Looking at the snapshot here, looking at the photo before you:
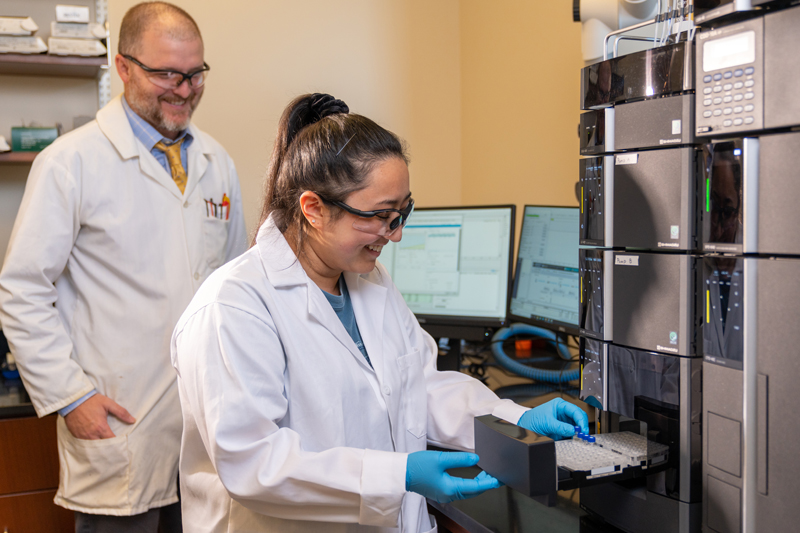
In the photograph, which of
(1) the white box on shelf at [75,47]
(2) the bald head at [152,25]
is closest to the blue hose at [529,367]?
(2) the bald head at [152,25]

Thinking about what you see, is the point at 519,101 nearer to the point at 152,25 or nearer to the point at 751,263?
the point at 152,25

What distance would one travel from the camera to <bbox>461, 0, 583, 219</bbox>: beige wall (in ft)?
7.12

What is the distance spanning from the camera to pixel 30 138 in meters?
2.06

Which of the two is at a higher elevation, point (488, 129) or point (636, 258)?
point (488, 129)

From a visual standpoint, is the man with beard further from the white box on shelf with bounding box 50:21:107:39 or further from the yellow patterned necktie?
the white box on shelf with bounding box 50:21:107:39

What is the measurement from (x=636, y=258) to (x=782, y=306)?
22cm

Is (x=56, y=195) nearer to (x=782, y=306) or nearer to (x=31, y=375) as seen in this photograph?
(x=31, y=375)

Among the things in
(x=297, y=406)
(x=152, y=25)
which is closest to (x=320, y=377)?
(x=297, y=406)

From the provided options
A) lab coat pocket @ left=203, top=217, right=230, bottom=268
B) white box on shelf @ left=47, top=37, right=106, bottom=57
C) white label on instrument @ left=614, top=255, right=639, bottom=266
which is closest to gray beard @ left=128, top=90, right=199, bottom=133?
lab coat pocket @ left=203, top=217, right=230, bottom=268

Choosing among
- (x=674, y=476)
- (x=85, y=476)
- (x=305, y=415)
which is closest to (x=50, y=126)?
(x=85, y=476)

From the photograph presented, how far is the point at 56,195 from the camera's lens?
156 centimetres

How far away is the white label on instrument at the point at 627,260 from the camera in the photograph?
0.90 metres

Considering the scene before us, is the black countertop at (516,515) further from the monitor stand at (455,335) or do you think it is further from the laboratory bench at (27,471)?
the laboratory bench at (27,471)

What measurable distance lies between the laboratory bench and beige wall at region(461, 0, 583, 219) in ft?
5.87
